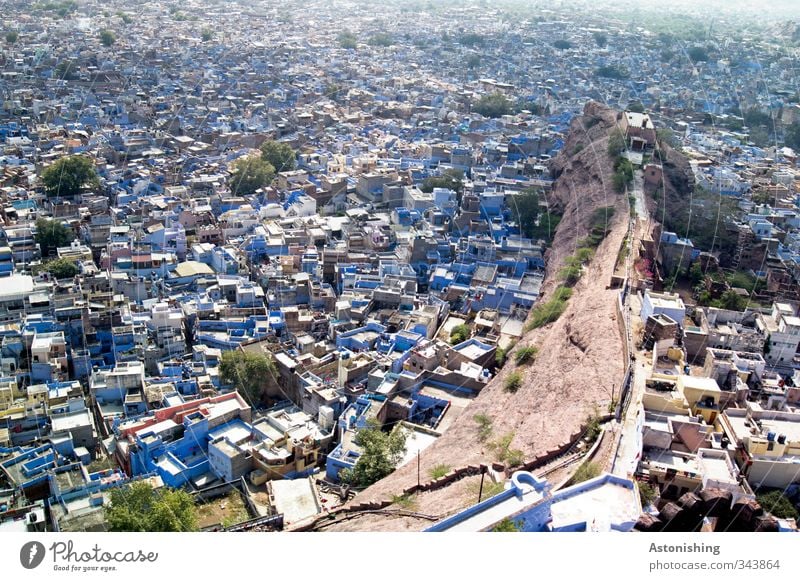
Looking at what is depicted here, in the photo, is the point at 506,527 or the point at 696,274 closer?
the point at 506,527

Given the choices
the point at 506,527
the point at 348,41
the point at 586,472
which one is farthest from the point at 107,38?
the point at 506,527

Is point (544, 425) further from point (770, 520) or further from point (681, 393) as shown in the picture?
point (770, 520)

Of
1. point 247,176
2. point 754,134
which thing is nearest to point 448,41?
point 754,134

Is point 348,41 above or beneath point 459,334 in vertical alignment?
above

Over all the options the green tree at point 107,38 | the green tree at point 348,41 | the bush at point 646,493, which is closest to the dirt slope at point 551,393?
the bush at point 646,493

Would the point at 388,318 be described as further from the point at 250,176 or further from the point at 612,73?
the point at 612,73
